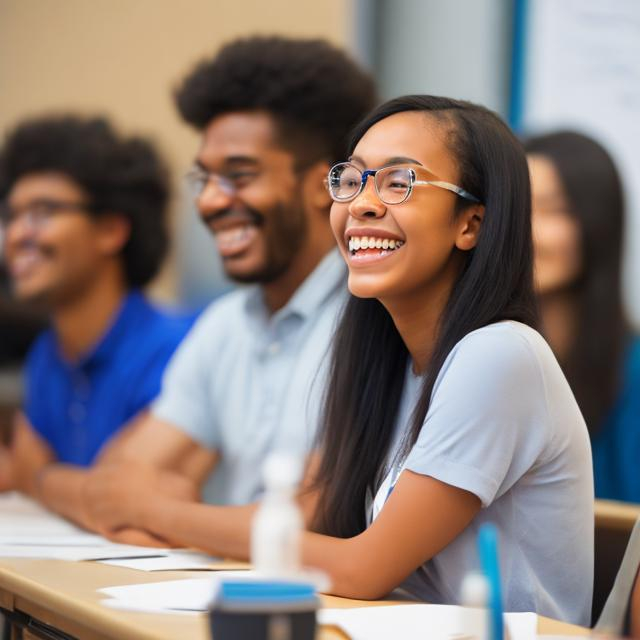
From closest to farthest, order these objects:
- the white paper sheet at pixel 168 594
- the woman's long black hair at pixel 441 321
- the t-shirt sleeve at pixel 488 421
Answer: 1. the white paper sheet at pixel 168 594
2. the t-shirt sleeve at pixel 488 421
3. the woman's long black hair at pixel 441 321

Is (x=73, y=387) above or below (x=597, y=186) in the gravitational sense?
below

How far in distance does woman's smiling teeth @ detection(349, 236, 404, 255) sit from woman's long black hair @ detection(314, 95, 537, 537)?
11 cm

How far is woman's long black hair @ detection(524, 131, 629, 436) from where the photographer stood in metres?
2.91

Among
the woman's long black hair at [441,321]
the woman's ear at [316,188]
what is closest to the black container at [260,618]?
the woman's long black hair at [441,321]

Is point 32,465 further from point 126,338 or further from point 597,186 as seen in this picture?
point 597,186

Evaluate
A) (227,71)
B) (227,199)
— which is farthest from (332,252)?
(227,71)

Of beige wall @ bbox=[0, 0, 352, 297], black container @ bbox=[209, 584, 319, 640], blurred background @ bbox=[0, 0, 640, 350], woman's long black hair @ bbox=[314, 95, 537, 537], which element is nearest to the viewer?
black container @ bbox=[209, 584, 319, 640]

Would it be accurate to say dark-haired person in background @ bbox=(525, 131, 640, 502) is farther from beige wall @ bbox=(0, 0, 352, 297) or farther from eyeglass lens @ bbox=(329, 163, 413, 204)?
eyeglass lens @ bbox=(329, 163, 413, 204)

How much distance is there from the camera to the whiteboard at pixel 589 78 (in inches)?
129

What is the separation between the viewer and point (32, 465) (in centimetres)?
295

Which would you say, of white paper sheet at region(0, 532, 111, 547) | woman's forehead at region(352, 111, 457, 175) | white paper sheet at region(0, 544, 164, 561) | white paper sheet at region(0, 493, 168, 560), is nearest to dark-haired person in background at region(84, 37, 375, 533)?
white paper sheet at region(0, 493, 168, 560)

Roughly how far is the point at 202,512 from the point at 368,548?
0.44 meters

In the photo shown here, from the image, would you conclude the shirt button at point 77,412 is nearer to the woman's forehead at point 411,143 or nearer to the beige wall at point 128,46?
the beige wall at point 128,46

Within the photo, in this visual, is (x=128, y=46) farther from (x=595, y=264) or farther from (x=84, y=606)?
(x=84, y=606)
